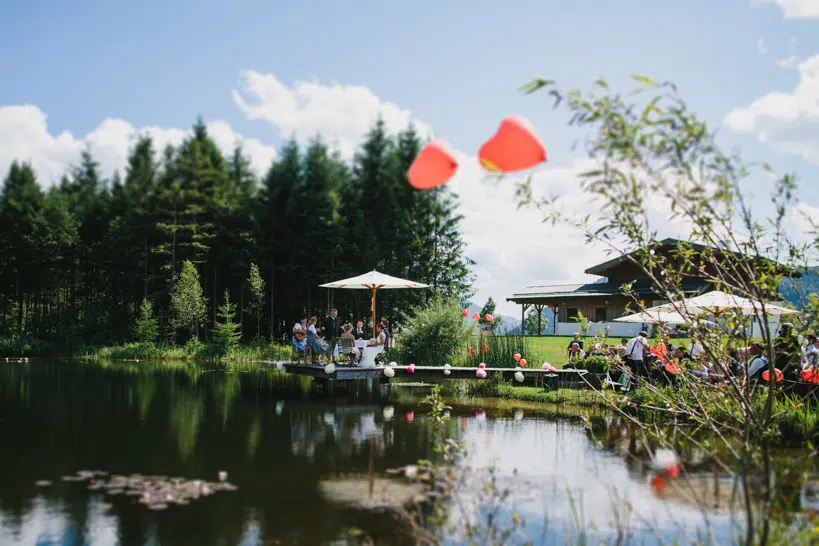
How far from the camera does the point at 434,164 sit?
432 cm

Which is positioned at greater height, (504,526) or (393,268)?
(393,268)

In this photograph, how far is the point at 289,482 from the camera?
24.2ft

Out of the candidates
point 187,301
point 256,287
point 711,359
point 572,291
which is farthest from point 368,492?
point 572,291

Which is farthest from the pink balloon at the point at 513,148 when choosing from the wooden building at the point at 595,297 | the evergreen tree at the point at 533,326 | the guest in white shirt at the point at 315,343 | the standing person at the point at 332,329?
the evergreen tree at the point at 533,326

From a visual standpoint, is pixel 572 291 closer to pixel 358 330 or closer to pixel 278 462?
pixel 358 330

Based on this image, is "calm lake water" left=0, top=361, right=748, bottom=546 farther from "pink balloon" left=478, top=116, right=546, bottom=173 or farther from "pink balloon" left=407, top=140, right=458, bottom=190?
"pink balloon" left=407, top=140, right=458, bottom=190

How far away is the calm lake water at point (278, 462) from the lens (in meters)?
5.76

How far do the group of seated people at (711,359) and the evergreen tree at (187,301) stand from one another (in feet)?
57.9

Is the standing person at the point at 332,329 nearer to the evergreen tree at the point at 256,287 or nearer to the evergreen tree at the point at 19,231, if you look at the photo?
the evergreen tree at the point at 256,287

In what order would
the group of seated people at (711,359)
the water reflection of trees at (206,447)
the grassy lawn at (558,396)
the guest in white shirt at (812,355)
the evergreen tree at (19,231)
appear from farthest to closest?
the evergreen tree at (19,231) < the grassy lawn at (558,396) < the guest in white shirt at (812,355) < the group of seated people at (711,359) < the water reflection of trees at (206,447)

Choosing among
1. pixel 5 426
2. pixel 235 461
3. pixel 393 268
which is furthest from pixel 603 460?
pixel 393 268

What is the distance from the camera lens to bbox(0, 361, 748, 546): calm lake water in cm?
576

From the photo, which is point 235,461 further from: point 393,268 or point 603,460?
point 393,268

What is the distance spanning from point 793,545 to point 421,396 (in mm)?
11549
